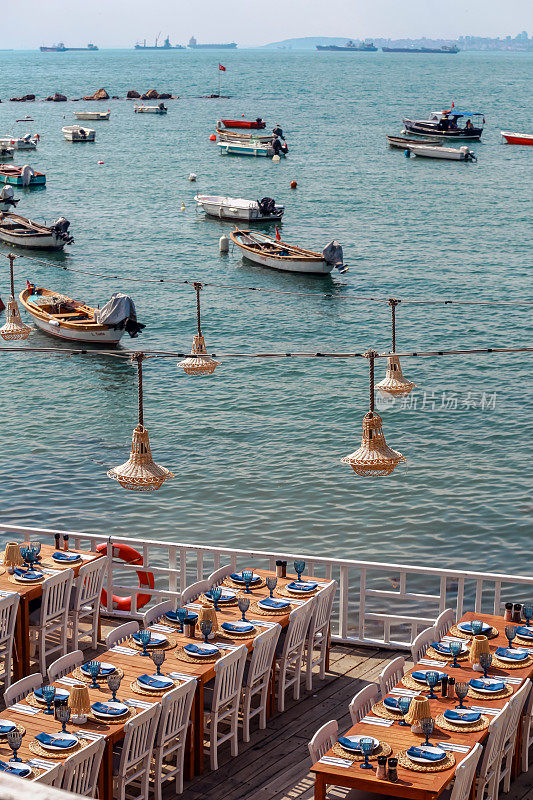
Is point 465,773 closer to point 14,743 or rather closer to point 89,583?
point 14,743

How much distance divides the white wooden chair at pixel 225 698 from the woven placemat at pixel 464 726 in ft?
6.41

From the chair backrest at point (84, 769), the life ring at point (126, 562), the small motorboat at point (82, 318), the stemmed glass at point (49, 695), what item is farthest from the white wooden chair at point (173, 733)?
the small motorboat at point (82, 318)

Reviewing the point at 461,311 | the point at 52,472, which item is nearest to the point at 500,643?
the point at 52,472

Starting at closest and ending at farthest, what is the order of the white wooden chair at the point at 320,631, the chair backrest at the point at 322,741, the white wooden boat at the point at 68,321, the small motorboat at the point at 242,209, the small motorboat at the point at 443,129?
1. the chair backrest at the point at 322,741
2. the white wooden chair at the point at 320,631
3. the white wooden boat at the point at 68,321
4. the small motorboat at the point at 242,209
5. the small motorboat at the point at 443,129

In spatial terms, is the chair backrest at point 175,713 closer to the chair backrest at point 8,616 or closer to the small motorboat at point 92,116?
the chair backrest at point 8,616

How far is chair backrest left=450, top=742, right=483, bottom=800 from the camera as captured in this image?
8117 millimetres

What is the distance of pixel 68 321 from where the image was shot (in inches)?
1518

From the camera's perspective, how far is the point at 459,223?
62156mm

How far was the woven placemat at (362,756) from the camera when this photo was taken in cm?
849

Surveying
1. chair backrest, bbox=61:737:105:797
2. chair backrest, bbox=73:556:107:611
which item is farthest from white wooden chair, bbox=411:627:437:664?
chair backrest, bbox=73:556:107:611

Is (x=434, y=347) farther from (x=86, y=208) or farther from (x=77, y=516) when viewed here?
(x=86, y=208)

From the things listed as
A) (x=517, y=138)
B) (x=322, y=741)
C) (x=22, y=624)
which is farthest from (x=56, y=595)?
(x=517, y=138)

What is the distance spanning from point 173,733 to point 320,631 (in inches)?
120

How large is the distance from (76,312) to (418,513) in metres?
18.7
